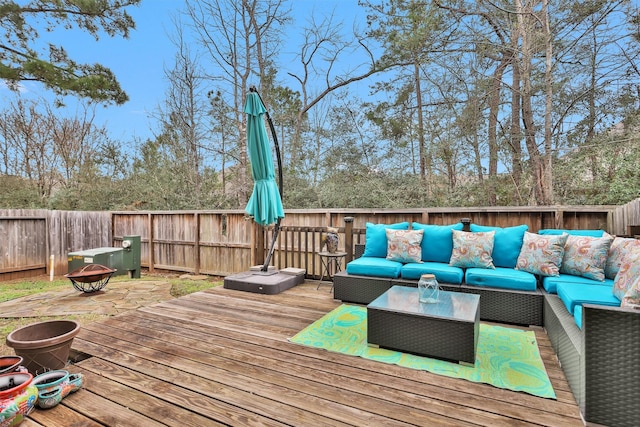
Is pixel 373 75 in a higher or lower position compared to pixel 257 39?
lower

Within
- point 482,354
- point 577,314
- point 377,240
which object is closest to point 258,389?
point 482,354

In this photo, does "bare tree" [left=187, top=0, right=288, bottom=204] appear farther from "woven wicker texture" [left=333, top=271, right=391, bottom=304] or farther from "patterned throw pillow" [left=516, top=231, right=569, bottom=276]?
"patterned throw pillow" [left=516, top=231, right=569, bottom=276]

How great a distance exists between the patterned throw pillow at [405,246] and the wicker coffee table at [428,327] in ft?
3.70

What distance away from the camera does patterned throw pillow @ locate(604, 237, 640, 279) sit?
2.66m

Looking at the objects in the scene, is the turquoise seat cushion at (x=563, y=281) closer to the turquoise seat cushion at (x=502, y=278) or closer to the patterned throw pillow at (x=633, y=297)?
the turquoise seat cushion at (x=502, y=278)

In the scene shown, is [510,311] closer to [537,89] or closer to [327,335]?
[327,335]

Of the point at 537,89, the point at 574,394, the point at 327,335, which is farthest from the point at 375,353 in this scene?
the point at 537,89

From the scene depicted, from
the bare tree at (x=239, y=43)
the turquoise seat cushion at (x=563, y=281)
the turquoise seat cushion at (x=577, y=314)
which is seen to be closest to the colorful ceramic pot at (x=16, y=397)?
the turquoise seat cushion at (x=577, y=314)

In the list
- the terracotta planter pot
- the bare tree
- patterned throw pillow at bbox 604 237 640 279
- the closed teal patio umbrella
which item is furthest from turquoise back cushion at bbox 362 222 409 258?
the bare tree

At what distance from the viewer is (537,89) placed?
5223mm

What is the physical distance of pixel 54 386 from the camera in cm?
180

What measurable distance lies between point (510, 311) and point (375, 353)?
160cm

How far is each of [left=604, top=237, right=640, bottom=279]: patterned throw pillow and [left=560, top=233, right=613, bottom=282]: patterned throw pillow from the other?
0.05 meters

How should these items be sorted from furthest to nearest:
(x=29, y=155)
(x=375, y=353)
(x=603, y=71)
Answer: (x=29, y=155), (x=603, y=71), (x=375, y=353)
